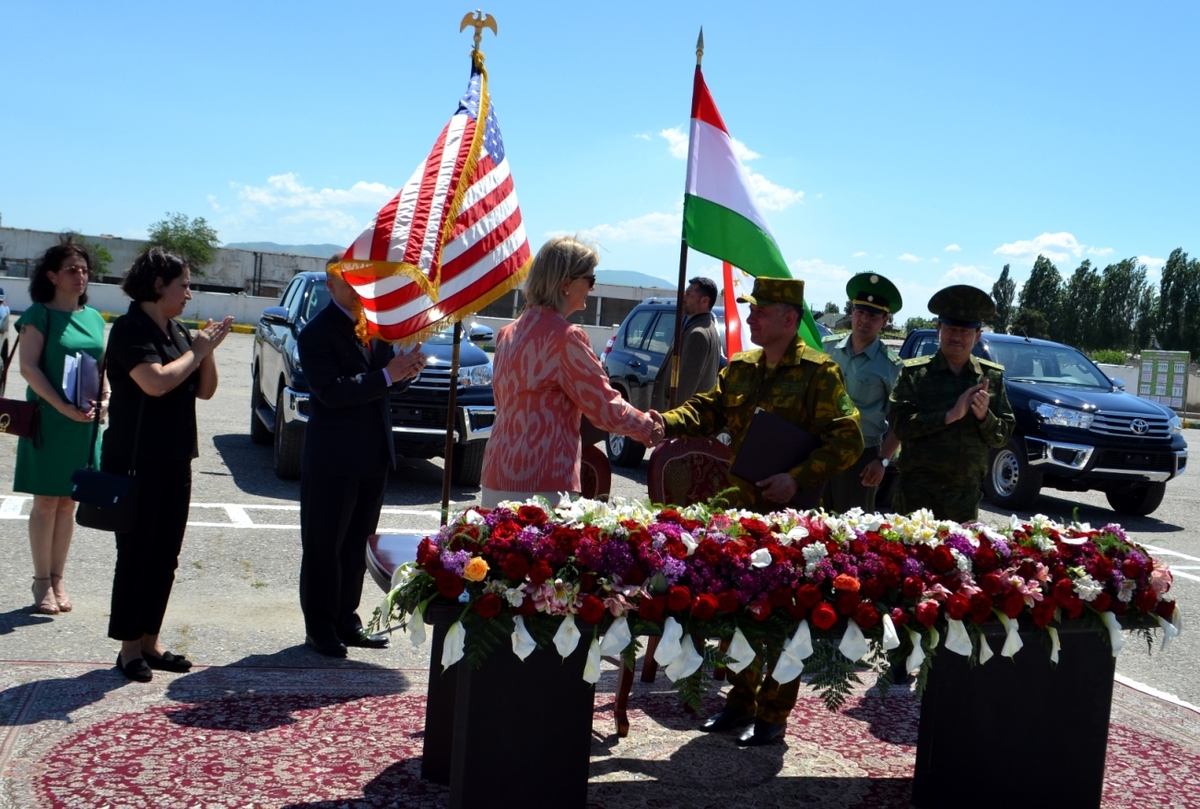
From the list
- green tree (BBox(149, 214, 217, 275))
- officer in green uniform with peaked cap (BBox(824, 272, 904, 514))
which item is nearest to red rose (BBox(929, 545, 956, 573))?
officer in green uniform with peaked cap (BBox(824, 272, 904, 514))

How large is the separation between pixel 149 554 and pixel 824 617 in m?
3.17

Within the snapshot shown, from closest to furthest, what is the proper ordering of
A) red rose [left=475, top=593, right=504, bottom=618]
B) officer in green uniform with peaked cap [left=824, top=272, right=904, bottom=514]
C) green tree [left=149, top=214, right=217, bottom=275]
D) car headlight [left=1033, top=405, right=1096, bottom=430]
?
red rose [left=475, top=593, right=504, bottom=618] < officer in green uniform with peaked cap [left=824, top=272, right=904, bottom=514] < car headlight [left=1033, top=405, right=1096, bottom=430] < green tree [left=149, top=214, right=217, bottom=275]

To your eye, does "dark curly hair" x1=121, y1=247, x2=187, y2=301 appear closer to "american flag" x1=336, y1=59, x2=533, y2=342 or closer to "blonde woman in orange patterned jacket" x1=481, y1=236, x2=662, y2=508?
"american flag" x1=336, y1=59, x2=533, y2=342

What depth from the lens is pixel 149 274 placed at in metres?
5.19

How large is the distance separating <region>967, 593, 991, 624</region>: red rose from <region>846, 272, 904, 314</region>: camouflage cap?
3.40 metres

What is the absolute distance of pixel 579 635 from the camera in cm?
345

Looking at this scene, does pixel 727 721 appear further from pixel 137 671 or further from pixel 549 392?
pixel 137 671

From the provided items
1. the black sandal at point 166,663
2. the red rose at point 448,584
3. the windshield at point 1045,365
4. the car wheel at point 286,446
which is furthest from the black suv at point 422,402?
the red rose at point 448,584

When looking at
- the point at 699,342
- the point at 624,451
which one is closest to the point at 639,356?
the point at 624,451

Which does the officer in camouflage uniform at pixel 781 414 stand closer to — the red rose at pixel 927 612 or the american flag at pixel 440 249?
the red rose at pixel 927 612

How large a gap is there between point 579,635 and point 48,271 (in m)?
4.02

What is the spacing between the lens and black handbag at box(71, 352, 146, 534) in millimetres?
4965

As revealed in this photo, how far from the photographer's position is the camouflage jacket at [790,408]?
4.75 metres

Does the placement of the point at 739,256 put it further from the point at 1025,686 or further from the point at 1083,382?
the point at 1083,382
